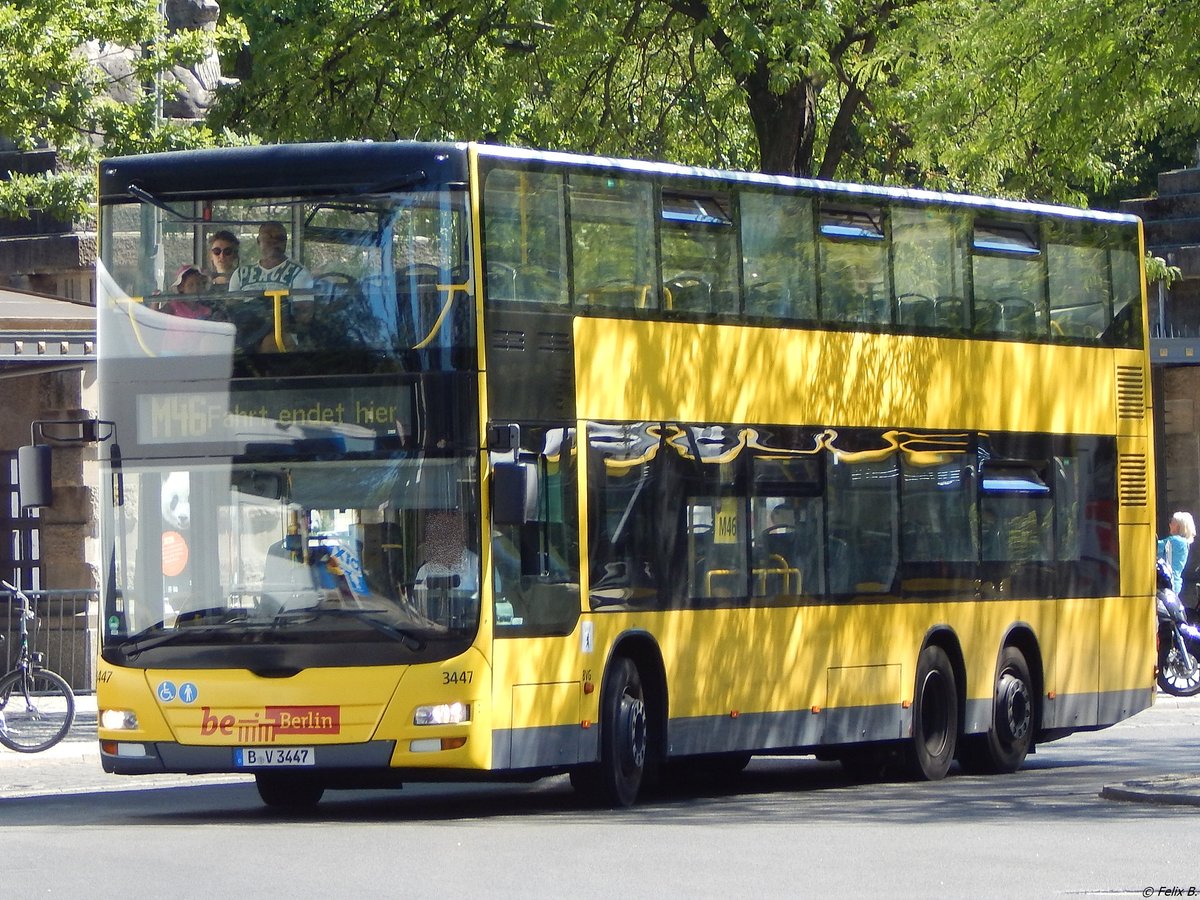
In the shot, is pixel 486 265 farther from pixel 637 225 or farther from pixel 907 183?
pixel 907 183

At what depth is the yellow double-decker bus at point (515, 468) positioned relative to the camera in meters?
13.7

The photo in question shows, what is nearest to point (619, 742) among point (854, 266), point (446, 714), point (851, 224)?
point (446, 714)

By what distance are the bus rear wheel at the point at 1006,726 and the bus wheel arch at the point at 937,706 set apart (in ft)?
1.57

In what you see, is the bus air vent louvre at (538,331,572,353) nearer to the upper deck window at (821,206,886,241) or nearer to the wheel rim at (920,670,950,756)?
the upper deck window at (821,206,886,241)

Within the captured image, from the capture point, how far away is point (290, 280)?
13.9m

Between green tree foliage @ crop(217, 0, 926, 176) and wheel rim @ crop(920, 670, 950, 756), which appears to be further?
green tree foliage @ crop(217, 0, 926, 176)

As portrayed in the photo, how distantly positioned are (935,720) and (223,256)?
6.88 m

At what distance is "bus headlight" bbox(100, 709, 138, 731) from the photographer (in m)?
14.1

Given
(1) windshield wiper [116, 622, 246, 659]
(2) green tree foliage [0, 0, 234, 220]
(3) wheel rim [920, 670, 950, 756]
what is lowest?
(3) wheel rim [920, 670, 950, 756]

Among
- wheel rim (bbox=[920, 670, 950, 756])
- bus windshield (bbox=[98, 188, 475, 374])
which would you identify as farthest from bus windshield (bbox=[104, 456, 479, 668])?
wheel rim (bbox=[920, 670, 950, 756])

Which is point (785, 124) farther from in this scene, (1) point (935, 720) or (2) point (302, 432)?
(2) point (302, 432)

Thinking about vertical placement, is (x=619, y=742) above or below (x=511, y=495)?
below

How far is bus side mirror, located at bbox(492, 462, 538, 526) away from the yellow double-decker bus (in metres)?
0.02

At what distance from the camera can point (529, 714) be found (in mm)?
13992
